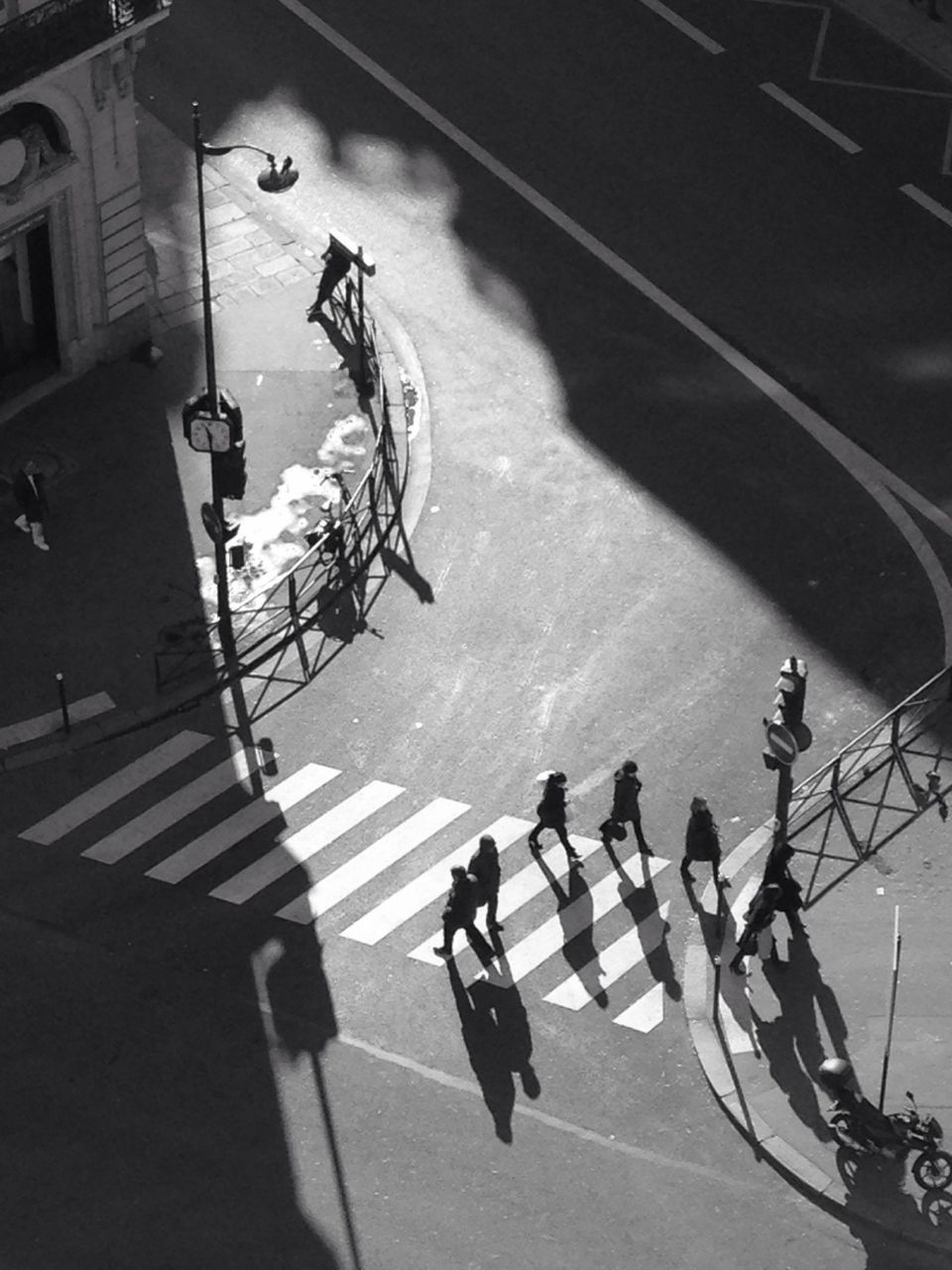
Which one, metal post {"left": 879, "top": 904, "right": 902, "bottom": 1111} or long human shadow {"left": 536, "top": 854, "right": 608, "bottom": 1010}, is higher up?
metal post {"left": 879, "top": 904, "right": 902, "bottom": 1111}

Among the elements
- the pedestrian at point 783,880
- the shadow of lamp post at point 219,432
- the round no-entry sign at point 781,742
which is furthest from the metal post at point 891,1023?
the shadow of lamp post at point 219,432

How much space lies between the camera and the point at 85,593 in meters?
42.4

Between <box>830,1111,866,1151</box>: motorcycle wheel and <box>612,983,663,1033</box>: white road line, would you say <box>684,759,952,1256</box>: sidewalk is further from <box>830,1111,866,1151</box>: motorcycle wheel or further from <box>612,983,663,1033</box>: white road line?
<box>612,983,663,1033</box>: white road line

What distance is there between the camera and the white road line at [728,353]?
44031mm

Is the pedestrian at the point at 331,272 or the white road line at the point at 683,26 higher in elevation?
the white road line at the point at 683,26

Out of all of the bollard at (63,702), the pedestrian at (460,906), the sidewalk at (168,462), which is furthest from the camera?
the sidewalk at (168,462)

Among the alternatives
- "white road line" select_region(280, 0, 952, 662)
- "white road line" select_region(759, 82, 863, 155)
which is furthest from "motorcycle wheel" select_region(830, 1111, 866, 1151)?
"white road line" select_region(759, 82, 863, 155)

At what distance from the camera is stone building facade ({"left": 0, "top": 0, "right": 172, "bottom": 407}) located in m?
41.4

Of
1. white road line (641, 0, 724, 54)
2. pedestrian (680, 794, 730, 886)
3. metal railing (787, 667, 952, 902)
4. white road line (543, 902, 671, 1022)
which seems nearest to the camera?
metal railing (787, 667, 952, 902)

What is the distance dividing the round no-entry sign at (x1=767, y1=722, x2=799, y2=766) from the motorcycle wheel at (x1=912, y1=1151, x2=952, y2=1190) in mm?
6077

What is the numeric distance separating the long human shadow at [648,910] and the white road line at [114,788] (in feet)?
22.4

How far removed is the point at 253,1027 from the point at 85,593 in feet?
31.8

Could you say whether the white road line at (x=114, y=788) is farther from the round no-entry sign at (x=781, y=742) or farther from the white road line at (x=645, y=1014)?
the round no-entry sign at (x=781, y=742)

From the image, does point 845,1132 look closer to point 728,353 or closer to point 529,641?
point 529,641
